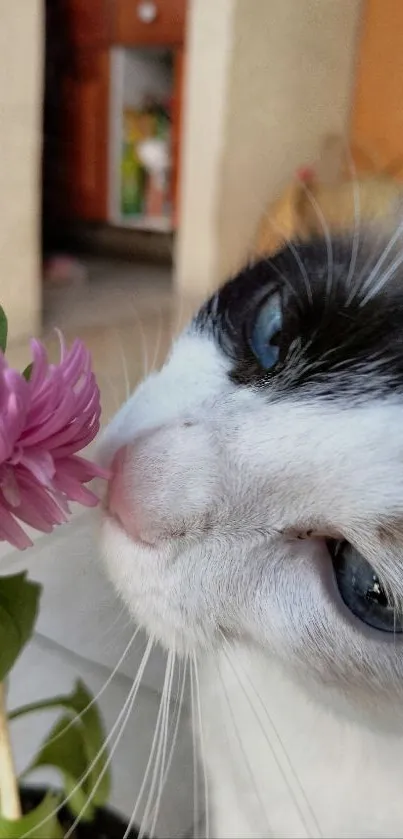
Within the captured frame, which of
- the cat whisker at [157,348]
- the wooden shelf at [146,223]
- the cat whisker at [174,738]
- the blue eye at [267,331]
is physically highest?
the wooden shelf at [146,223]

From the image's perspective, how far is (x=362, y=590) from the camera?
16.8 inches

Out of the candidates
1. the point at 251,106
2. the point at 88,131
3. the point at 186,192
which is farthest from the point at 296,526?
the point at 88,131

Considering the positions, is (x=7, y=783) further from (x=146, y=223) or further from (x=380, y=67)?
(x=146, y=223)

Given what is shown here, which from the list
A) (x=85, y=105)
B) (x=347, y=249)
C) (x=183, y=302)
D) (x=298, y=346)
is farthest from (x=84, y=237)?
(x=298, y=346)

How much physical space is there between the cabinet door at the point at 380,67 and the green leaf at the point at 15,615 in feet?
1.11

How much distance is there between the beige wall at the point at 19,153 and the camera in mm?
391

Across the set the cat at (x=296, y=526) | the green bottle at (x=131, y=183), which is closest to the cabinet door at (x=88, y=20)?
the green bottle at (x=131, y=183)

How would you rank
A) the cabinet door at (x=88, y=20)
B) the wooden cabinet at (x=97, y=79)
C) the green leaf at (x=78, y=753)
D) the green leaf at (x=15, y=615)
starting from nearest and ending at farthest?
the green leaf at (x=15, y=615) → the green leaf at (x=78, y=753) → the cabinet door at (x=88, y=20) → the wooden cabinet at (x=97, y=79)

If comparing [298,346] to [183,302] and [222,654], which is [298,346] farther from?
[183,302]

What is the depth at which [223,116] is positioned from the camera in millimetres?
743

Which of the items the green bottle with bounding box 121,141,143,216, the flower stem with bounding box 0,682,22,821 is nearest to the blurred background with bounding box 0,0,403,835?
the flower stem with bounding box 0,682,22,821

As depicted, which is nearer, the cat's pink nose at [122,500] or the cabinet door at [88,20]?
the cat's pink nose at [122,500]

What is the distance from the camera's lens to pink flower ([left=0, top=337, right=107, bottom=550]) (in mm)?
246

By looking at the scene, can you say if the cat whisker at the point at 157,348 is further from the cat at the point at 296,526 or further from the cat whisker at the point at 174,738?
the cat whisker at the point at 174,738
